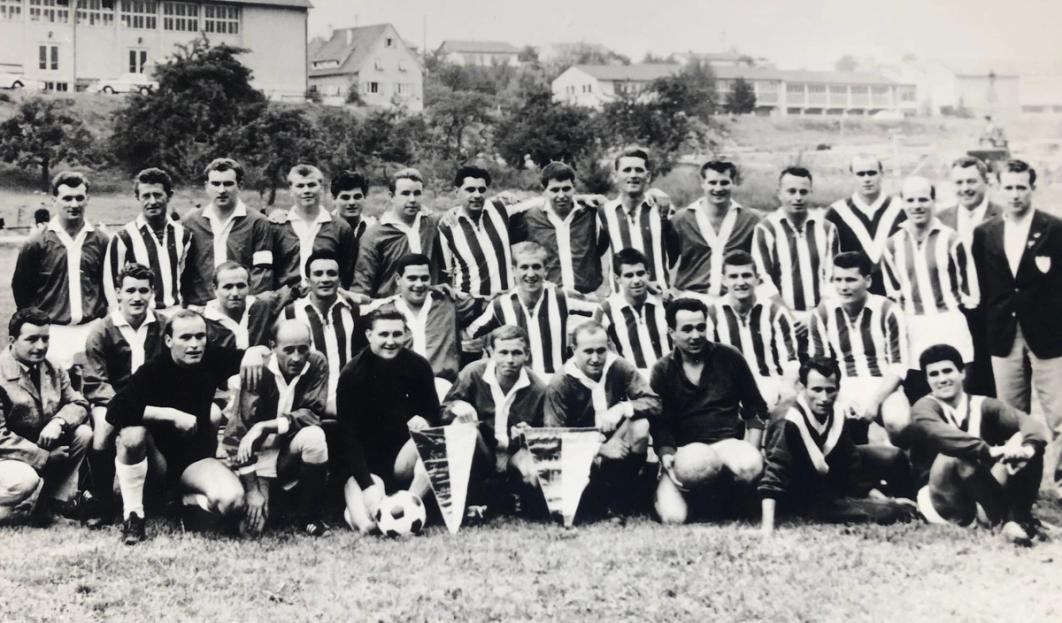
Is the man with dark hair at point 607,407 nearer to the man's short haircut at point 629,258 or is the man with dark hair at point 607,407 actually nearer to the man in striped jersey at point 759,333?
the man's short haircut at point 629,258

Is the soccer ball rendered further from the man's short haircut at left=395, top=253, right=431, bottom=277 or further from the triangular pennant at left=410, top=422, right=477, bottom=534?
the man's short haircut at left=395, top=253, right=431, bottom=277

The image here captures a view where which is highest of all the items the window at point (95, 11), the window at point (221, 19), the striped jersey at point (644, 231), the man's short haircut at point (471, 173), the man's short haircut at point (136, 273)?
the window at point (221, 19)

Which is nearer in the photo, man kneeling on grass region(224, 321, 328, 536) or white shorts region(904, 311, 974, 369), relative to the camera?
man kneeling on grass region(224, 321, 328, 536)

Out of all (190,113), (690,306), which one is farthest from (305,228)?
(190,113)

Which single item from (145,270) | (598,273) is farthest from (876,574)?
(145,270)

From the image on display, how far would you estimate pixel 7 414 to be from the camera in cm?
425

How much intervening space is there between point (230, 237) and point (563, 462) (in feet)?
7.26

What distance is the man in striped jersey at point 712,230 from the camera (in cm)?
509

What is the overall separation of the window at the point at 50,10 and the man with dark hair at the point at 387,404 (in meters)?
4.31

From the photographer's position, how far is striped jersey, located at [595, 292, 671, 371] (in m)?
4.80

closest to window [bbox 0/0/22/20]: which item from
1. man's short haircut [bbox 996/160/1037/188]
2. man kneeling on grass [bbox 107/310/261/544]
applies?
man kneeling on grass [bbox 107/310/261/544]

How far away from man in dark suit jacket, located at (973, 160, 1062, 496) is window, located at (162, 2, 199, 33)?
634cm

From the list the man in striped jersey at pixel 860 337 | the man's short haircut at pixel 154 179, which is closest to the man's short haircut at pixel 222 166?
the man's short haircut at pixel 154 179

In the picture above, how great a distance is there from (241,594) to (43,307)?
2.23 m
